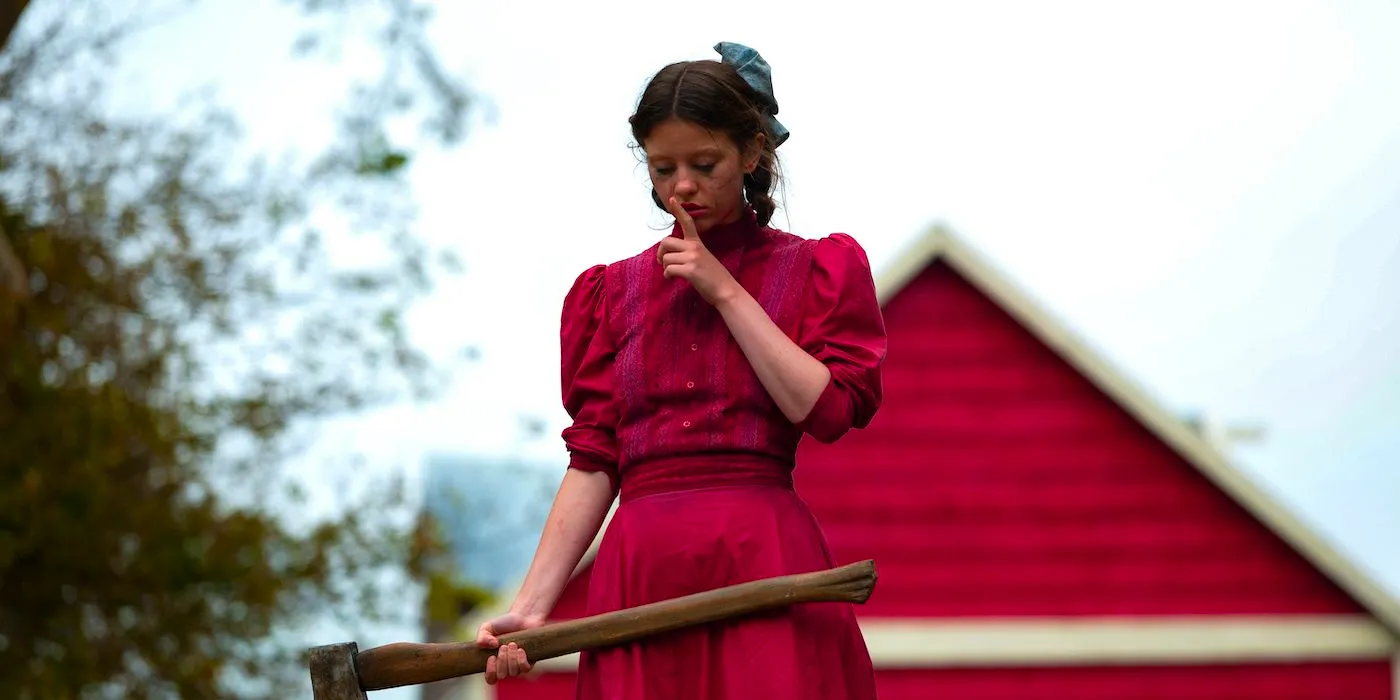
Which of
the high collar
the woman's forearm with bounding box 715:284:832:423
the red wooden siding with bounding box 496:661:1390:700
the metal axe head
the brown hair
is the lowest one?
the metal axe head

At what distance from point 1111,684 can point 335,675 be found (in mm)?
6707

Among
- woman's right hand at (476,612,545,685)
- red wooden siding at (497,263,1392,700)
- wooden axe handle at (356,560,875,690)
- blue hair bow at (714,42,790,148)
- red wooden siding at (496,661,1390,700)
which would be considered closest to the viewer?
wooden axe handle at (356,560,875,690)

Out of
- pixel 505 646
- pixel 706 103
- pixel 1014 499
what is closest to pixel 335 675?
pixel 505 646

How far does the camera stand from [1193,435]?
8883 mm

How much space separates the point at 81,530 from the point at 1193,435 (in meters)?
5.55

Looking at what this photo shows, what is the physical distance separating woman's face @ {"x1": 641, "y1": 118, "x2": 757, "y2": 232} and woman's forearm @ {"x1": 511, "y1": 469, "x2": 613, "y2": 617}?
16.1 inches

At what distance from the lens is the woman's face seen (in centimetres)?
235

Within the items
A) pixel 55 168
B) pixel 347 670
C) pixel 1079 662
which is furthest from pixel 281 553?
pixel 347 670

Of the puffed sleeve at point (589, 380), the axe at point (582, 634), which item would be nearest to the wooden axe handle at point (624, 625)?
the axe at point (582, 634)

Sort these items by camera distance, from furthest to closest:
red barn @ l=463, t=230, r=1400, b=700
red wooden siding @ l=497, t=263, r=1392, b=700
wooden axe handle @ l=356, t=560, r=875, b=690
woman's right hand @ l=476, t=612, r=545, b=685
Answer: red wooden siding @ l=497, t=263, r=1392, b=700 < red barn @ l=463, t=230, r=1400, b=700 < woman's right hand @ l=476, t=612, r=545, b=685 < wooden axe handle @ l=356, t=560, r=875, b=690

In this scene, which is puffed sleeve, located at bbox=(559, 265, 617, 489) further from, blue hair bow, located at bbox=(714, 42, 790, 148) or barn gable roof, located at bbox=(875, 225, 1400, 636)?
barn gable roof, located at bbox=(875, 225, 1400, 636)

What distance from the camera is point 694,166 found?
237 centimetres

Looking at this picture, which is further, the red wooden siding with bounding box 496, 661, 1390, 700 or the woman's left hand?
the red wooden siding with bounding box 496, 661, 1390, 700

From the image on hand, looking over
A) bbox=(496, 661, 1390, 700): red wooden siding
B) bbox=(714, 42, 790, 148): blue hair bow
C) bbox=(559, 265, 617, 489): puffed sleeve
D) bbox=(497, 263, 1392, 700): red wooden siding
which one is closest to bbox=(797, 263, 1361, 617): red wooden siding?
bbox=(497, 263, 1392, 700): red wooden siding
